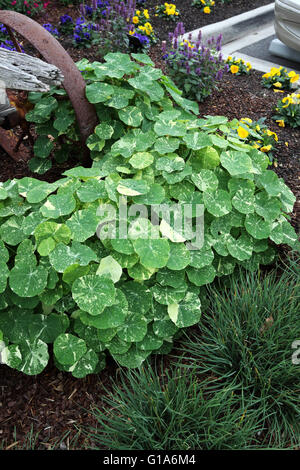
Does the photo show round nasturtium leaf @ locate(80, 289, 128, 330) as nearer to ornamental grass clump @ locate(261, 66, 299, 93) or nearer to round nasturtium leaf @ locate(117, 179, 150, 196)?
round nasturtium leaf @ locate(117, 179, 150, 196)

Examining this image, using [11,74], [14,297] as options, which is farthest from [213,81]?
[14,297]

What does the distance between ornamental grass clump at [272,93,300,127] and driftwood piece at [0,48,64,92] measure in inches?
75.8

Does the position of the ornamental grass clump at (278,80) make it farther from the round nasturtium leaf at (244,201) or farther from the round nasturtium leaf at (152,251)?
the round nasturtium leaf at (152,251)

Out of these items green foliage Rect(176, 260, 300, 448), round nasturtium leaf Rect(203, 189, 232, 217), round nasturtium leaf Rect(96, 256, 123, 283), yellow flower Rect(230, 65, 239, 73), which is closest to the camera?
green foliage Rect(176, 260, 300, 448)

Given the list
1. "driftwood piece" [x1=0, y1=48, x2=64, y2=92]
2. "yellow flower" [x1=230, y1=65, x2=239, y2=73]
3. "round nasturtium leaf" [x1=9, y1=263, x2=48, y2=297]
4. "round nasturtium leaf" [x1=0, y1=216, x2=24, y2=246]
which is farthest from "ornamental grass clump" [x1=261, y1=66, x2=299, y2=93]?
"round nasturtium leaf" [x1=9, y1=263, x2=48, y2=297]

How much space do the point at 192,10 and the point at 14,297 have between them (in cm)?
500

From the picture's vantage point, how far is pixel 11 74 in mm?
2016

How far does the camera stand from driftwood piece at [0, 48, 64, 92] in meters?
1.99

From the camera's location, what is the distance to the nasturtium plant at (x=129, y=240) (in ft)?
5.83

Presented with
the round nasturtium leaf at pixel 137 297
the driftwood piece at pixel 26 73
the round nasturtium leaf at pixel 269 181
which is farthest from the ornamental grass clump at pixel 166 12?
the round nasturtium leaf at pixel 137 297

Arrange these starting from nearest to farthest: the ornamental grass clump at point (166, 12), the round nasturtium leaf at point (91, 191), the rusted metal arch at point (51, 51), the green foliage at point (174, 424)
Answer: the green foliage at point (174, 424) < the round nasturtium leaf at point (91, 191) < the rusted metal arch at point (51, 51) < the ornamental grass clump at point (166, 12)

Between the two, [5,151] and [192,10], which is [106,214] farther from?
[192,10]

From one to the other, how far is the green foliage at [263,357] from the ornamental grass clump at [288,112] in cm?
183
